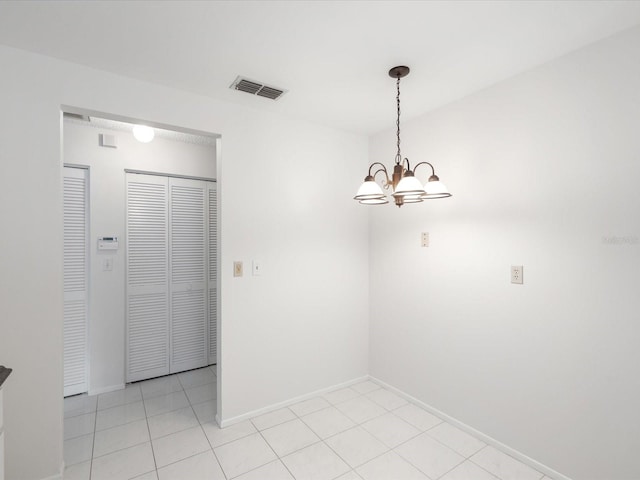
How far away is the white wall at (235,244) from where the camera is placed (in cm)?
193

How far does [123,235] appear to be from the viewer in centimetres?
336

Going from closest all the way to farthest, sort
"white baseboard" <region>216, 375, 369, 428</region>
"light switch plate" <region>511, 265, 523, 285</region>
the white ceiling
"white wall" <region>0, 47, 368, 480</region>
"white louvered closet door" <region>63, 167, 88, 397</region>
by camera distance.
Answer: the white ceiling
"white wall" <region>0, 47, 368, 480</region>
"light switch plate" <region>511, 265, 523, 285</region>
"white baseboard" <region>216, 375, 369, 428</region>
"white louvered closet door" <region>63, 167, 88, 397</region>

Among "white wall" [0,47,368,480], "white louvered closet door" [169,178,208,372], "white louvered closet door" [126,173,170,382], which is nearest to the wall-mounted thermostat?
Result: "white louvered closet door" [126,173,170,382]

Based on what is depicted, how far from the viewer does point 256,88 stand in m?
2.43

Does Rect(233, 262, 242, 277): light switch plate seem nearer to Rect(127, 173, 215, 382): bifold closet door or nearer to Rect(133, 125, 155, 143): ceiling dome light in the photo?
Rect(127, 173, 215, 382): bifold closet door

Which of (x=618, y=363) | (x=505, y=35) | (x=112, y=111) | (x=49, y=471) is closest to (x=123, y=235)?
(x=112, y=111)

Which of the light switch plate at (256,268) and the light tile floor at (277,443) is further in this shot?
the light switch plate at (256,268)

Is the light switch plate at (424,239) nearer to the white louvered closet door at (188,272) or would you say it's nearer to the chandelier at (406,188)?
the chandelier at (406,188)

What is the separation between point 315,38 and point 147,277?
2.99 m

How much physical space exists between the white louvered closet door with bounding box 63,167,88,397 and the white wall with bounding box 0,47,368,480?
53.4 inches

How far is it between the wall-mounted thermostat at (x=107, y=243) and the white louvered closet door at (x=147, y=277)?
0.41 feet

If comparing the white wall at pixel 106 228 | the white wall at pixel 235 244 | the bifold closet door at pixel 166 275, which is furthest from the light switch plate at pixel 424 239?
the white wall at pixel 106 228

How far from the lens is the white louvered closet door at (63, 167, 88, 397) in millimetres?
3141

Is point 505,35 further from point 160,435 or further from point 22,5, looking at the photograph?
point 160,435
